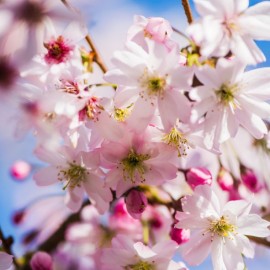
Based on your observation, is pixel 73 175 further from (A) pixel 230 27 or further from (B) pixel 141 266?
(A) pixel 230 27

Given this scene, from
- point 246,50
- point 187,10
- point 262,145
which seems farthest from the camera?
point 262,145

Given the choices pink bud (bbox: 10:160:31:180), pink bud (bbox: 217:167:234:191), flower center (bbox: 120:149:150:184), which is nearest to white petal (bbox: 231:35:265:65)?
flower center (bbox: 120:149:150:184)

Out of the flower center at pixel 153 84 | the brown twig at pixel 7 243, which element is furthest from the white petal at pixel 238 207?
the brown twig at pixel 7 243

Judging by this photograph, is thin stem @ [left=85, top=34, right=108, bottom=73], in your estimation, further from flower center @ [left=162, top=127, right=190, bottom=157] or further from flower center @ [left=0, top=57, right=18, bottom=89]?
flower center @ [left=0, top=57, right=18, bottom=89]

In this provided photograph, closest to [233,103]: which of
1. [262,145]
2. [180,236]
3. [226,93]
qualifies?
[226,93]

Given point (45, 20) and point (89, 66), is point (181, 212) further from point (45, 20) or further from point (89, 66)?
point (45, 20)
